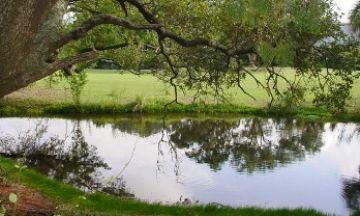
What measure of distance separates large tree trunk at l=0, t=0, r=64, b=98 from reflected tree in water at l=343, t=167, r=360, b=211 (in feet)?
30.7

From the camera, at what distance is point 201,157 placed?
18.3 m

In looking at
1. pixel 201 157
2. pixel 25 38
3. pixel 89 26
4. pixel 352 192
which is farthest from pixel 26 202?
pixel 201 157

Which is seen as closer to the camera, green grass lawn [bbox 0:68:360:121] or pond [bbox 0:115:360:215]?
pond [bbox 0:115:360:215]

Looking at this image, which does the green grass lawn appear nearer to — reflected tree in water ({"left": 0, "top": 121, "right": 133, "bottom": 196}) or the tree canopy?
reflected tree in water ({"left": 0, "top": 121, "right": 133, "bottom": 196})

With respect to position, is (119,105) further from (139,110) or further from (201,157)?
(201,157)

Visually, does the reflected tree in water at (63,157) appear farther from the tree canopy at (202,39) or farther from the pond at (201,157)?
the tree canopy at (202,39)

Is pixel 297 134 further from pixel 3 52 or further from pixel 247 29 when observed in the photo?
pixel 3 52

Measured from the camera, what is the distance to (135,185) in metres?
14.5

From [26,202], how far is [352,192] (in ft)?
29.6

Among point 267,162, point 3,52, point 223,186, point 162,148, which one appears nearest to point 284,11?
point 3,52

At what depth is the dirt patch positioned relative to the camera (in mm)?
8266

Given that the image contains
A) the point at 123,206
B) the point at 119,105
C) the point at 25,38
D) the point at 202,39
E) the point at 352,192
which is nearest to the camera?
the point at 25,38

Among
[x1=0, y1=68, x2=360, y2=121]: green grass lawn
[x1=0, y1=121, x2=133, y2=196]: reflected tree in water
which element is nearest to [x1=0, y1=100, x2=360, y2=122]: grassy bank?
[x1=0, y1=68, x2=360, y2=121]: green grass lawn

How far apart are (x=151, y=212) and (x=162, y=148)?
9.29m
